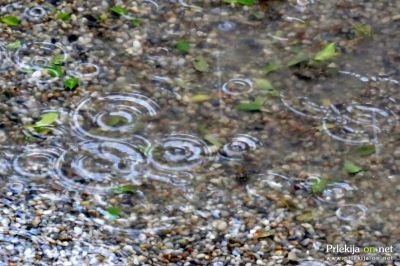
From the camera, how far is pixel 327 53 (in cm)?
432

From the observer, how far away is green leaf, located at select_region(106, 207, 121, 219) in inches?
139

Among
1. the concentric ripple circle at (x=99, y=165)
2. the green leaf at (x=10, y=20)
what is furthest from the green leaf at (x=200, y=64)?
the green leaf at (x=10, y=20)

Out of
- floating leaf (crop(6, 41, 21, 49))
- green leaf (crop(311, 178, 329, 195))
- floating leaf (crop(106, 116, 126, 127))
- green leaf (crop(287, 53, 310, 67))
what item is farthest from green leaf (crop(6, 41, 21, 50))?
green leaf (crop(311, 178, 329, 195))

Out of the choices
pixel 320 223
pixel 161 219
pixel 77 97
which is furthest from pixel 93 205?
→ pixel 320 223

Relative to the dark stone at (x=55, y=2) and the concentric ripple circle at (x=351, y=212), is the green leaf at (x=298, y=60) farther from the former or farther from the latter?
the dark stone at (x=55, y=2)

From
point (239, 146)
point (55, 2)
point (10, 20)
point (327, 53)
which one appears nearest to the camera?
point (239, 146)

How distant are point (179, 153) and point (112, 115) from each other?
398mm

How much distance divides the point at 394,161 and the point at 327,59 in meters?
0.74

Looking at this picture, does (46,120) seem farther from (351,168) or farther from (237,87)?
(351,168)

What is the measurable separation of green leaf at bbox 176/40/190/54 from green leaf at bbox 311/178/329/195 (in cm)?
106

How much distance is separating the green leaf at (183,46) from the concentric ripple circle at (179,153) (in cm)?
61

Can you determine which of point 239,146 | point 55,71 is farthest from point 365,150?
point 55,71

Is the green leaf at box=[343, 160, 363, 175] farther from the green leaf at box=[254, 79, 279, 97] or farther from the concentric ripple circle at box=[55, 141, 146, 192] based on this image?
the concentric ripple circle at box=[55, 141, 146, 192]

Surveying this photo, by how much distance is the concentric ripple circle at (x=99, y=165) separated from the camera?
3680mm
